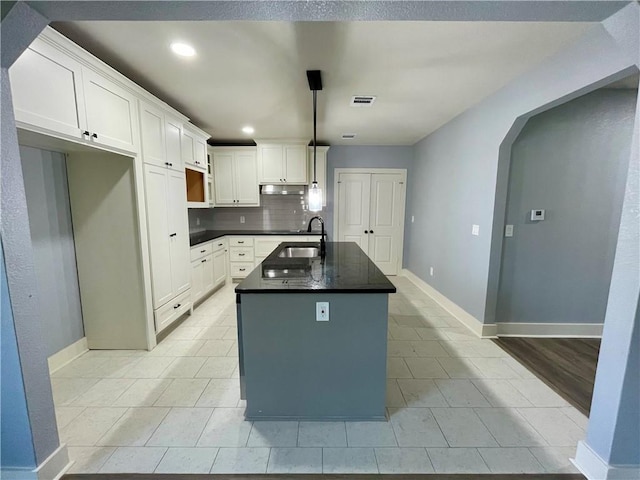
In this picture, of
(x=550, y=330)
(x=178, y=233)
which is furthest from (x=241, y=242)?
(x=550, y=330)

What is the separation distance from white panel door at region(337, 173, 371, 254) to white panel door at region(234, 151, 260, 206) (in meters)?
1.54

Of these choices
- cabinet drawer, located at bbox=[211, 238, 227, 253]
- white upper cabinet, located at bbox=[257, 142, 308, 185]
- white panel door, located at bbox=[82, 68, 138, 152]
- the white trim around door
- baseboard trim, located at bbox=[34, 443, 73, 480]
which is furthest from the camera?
the white trim around door

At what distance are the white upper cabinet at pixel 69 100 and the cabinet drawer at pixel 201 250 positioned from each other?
1.46 metres

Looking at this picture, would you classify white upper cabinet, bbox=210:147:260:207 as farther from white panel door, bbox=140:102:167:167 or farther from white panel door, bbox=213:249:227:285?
white panel door, bbox=140:102:167:167

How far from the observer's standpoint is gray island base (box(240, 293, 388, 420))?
1648 mm

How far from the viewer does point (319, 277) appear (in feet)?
6.07

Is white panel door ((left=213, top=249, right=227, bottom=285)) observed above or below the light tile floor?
above

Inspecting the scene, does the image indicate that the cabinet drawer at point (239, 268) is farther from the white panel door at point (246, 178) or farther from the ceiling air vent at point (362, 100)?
the ceiling air vent at point (362, 100)

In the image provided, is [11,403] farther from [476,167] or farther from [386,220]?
[386,220]

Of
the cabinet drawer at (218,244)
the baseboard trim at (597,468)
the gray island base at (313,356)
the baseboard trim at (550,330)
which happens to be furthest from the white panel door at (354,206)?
the baseboard trim at (597,468)

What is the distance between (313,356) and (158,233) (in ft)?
6.46

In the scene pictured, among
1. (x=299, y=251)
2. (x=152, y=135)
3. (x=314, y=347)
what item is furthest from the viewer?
(x=299, y=251)

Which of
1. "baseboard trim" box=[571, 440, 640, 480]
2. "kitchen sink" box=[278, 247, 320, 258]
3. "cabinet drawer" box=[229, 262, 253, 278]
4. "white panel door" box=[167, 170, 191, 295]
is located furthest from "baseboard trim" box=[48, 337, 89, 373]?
"baseboard trim" box=[571, 440, 640, 480]

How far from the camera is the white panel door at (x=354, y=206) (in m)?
5.04
